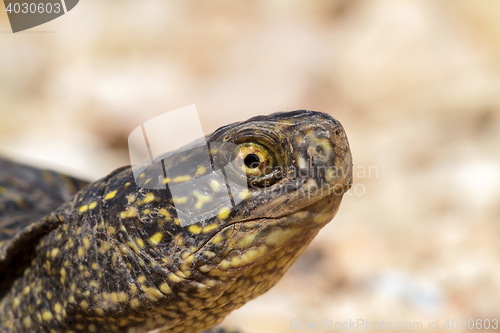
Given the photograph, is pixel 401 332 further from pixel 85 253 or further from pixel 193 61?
pixel 193 61

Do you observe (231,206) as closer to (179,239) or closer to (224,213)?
(224,213)

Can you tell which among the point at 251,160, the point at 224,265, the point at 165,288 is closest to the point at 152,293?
the point at 165,288

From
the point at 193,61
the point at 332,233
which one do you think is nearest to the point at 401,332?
the point at 332,233

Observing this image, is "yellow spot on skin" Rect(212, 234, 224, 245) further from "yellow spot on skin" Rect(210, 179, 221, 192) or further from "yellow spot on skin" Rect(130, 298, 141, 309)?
"yellow spot on skin" Rect(130, 298, 141, 309)

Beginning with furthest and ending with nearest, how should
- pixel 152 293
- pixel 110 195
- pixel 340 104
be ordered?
pixel 340 104 < pixel 110 195 < pixel 152 293

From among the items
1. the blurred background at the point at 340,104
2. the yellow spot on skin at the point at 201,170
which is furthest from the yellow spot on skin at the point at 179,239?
the blurred background at the point at 340,104

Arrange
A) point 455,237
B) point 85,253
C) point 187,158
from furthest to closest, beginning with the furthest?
point 455,237
point 85,253
point 187,158
